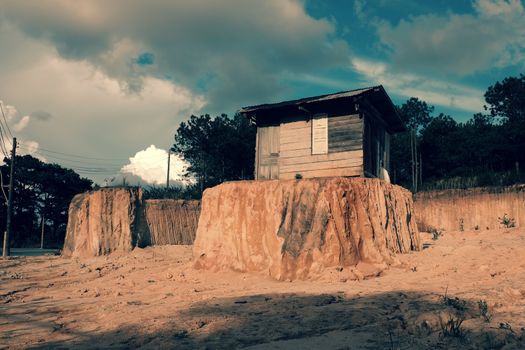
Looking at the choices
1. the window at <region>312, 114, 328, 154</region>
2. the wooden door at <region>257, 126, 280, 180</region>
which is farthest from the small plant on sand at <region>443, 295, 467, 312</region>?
the wooden door at <region>257, 126, 280, 180</region>

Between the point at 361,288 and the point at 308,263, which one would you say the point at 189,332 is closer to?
the point at 361,288

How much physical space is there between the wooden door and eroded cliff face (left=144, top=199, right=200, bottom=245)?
4974mm

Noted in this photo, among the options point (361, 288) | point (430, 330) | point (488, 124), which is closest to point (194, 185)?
point (488, 124)

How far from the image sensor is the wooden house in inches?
552

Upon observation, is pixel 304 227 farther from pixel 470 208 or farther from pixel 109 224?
pixel 470 208

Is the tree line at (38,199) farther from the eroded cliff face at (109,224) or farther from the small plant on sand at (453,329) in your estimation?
the small plant on sand at (453,329)

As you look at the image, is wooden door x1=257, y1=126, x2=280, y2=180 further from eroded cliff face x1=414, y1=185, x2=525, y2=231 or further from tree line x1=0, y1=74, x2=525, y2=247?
tree line x1=0, y1=74, x2=525, y2=247

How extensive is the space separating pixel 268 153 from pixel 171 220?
560 centimetres

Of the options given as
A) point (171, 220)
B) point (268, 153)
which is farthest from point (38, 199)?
point (268, 153)

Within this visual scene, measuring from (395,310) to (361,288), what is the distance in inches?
64.2

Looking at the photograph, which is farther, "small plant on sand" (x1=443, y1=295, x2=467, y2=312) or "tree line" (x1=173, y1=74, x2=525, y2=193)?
"tree line" (x1=173, y1=74, x2=525, y2=193)

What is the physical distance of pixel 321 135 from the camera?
14547 millimetres

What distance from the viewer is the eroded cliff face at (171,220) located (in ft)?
58.7

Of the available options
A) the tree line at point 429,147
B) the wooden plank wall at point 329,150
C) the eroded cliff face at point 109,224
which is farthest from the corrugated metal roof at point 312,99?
the tree line at point 429,147
